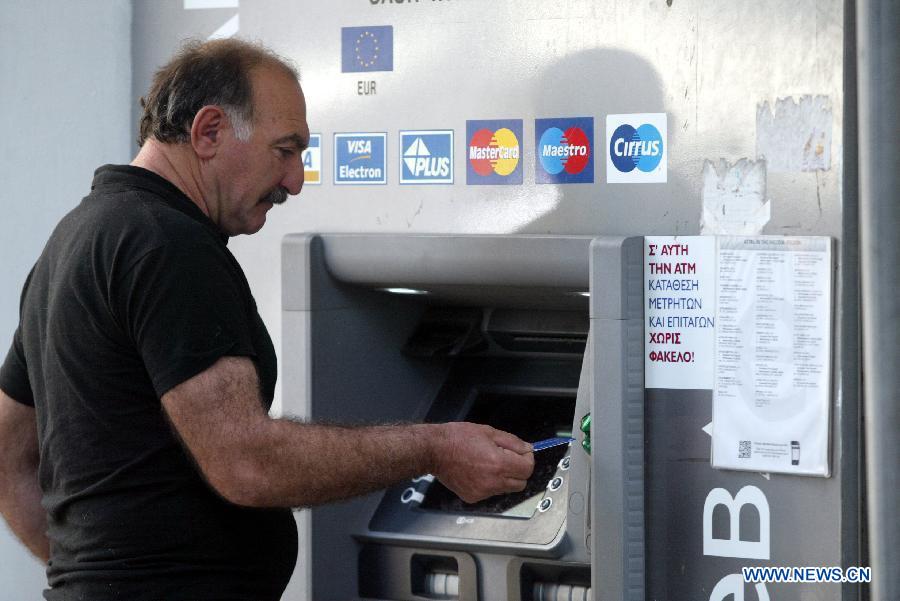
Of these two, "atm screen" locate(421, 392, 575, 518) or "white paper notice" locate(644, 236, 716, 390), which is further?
"atm screen" locate(421, 392, 575, 518)

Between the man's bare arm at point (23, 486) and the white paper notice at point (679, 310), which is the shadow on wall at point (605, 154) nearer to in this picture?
the white paper notice at point (679, 310)

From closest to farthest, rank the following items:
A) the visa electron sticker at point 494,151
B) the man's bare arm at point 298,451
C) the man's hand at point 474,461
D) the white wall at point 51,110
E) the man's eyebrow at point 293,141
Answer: the man's bare arm at point 298,451 → the man's hand at point 474,461 → the man's eyebrow at point 293,141 → the visa electron sticker at point 494,151 → the white wall at point 51,110

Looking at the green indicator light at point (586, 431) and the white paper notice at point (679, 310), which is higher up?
the white paper notice at point (679, 310)

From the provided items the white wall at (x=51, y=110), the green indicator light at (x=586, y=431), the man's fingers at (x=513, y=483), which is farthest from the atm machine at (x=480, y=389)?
the white wall at (x=51, y=110)

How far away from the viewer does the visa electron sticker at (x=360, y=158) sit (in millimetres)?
2357

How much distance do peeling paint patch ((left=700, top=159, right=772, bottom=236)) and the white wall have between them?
1.32 meters

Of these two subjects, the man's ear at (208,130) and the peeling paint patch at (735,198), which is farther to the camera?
the peeling paint patch at (735,198)

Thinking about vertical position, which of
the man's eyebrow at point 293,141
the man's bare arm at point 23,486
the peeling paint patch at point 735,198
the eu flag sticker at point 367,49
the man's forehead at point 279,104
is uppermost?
the eu flag sticker at point 367,49

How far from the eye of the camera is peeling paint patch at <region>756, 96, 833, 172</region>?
200 cm

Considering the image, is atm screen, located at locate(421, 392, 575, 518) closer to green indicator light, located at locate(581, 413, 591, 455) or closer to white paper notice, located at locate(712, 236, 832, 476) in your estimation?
green indicator light, located at locate(581, 413, 591, 455)

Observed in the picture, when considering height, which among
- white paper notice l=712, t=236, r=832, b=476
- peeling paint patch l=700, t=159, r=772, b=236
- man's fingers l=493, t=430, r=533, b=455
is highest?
peeling paint patch l=700, t=159, r=772, b=236

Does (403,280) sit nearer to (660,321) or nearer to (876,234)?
(660,321)

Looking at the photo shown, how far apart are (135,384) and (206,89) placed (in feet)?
1.56

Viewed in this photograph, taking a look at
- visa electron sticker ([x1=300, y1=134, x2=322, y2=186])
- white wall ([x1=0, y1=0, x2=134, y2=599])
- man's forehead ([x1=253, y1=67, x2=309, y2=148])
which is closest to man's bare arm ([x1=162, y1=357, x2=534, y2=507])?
man's forehead ([x1=253, y1=67, x2=309, y2=148])
